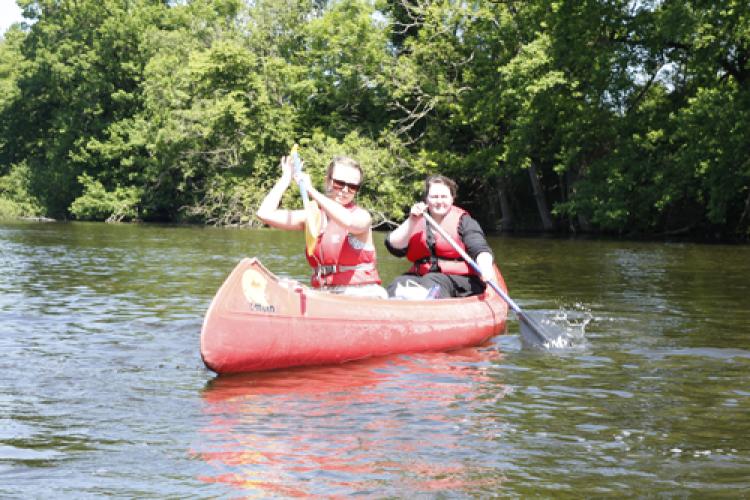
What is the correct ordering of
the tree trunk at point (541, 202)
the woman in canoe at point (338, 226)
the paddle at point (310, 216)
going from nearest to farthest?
the woman in canoe at point (338, 226) → the paddle at point (310, 216) → the tree trunk at point (541, 202)

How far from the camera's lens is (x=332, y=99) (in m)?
35.7

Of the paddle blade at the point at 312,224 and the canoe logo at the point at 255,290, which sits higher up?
the paddle blade at the point at 312,224

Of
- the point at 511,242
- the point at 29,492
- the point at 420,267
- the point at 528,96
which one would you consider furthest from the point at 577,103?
the point at 29,492

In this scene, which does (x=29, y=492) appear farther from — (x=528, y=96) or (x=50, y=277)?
(x=528, y=96)

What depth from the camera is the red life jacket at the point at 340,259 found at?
23.9ft

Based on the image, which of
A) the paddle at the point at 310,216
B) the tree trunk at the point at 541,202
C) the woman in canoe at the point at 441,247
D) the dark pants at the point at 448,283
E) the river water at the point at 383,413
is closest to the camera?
the river water at the point at 383,413

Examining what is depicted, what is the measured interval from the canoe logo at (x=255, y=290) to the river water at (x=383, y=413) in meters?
0.51

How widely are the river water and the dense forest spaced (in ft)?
47.9

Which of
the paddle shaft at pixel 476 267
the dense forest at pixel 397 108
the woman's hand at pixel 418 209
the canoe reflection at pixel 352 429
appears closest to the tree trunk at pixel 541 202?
the dense forest at pixel 397 108

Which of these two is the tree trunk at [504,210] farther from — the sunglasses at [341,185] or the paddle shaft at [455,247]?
the sunglasses at [341,185]

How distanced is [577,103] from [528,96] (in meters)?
1.35

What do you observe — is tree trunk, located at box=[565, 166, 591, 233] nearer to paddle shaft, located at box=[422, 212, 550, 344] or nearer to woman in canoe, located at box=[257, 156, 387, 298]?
paddle shaft, located at box=[422, 212, 550, 344]

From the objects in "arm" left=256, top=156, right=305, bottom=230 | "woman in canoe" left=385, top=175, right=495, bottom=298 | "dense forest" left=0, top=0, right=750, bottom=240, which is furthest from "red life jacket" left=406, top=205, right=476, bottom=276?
"dense forest" left=0, top=0, right=750, bottom=240

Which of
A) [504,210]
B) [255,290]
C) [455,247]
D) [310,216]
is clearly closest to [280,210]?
[310,216]
